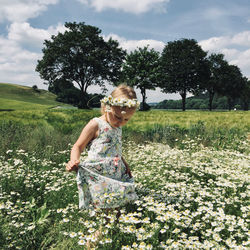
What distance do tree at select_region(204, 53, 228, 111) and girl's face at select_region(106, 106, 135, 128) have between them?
48.3m

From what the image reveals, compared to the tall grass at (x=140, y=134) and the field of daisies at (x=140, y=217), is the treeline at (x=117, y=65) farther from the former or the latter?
the field of daisies at (x=140, y=217)

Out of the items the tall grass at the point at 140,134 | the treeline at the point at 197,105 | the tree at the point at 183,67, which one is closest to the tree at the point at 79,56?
the tree at the point at 183,67

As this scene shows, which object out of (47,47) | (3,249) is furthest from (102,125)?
(47,47)

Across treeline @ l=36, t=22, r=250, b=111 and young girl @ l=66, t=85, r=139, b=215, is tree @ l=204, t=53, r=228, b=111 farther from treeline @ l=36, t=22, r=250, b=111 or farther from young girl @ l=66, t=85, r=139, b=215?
young girl @ l=66, t=85, r=139, b=215

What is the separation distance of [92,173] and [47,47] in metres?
38.3

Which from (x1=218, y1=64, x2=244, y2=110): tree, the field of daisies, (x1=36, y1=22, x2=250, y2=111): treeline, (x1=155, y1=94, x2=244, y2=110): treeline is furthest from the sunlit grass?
(x1=155, y1=94, x2=244, y2=110): treeline

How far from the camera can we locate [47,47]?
36875mm

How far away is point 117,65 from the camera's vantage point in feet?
127

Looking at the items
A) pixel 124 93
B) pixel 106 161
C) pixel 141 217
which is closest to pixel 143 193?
pixel 141 217

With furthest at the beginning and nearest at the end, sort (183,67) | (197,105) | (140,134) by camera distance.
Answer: (197,105) < (183,67) < (140,134)

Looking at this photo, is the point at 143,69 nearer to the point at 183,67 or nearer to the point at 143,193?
the point at 183,67

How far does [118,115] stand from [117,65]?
3720 cm

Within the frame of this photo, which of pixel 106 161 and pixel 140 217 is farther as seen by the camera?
pixel 140 217

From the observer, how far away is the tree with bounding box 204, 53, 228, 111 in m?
49.1
